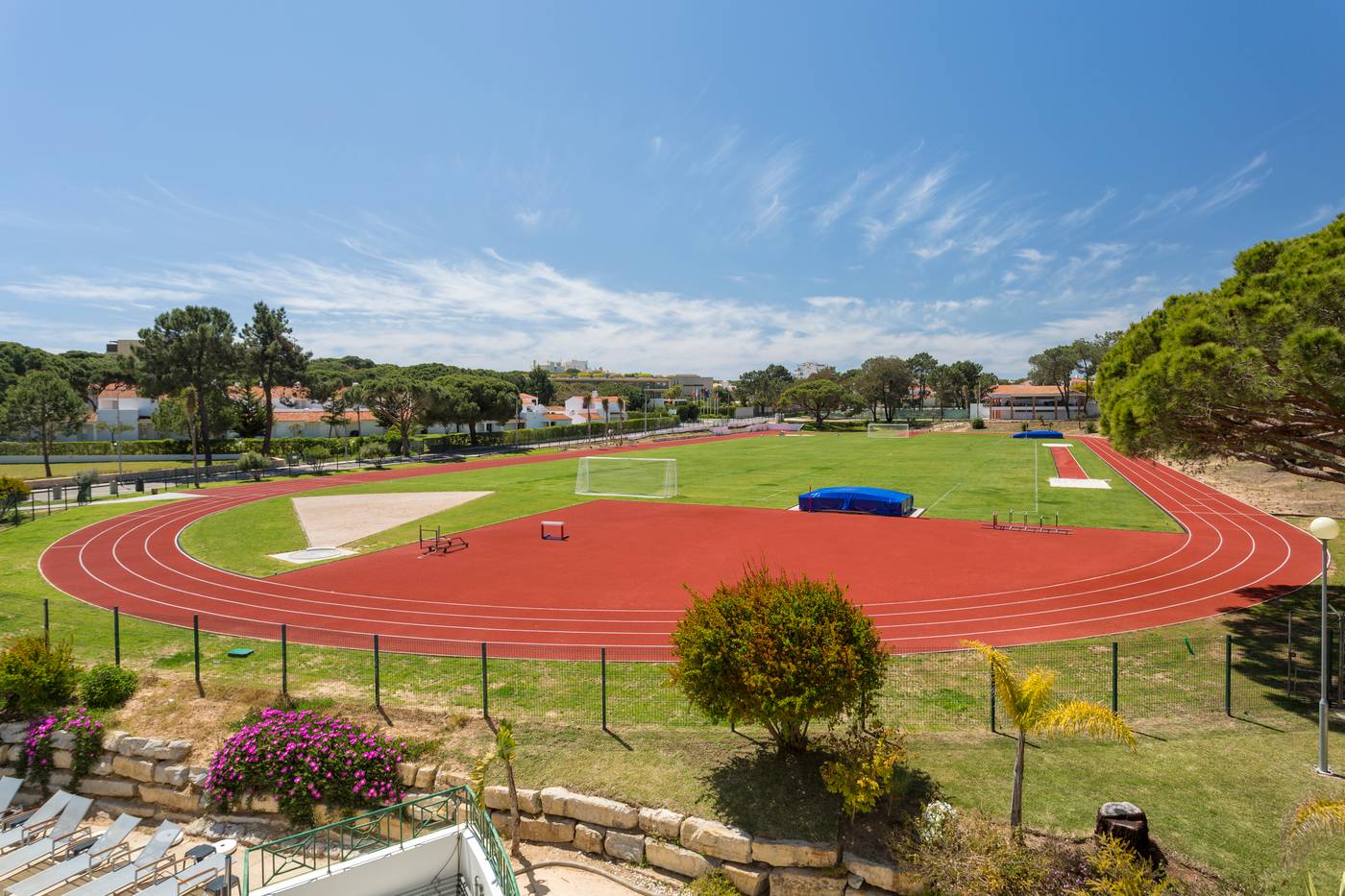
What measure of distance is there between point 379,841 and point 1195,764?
43.5 feet

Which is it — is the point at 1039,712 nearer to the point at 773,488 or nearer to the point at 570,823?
the point at 570,823

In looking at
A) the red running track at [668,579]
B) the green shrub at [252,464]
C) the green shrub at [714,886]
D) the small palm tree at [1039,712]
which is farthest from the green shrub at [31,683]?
the green shrub at [252,464]

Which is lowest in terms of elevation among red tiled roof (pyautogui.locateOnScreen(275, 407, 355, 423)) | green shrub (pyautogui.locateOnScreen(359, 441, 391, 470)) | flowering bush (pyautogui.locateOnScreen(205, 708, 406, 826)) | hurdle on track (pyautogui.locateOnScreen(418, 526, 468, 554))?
flowering bush (pyautogui.locateOnScreen(205, 708, 406, 826))

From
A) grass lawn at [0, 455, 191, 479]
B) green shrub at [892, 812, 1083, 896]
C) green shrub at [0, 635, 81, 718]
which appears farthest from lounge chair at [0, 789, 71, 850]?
grass lawn at [0, 455, 191, 479]

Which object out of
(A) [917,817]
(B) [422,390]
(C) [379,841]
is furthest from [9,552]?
(B) [422,390]

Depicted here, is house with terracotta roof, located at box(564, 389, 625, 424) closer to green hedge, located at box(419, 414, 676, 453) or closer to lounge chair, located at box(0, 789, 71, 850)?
green hedge, located at box(419, 414, 676, 453)

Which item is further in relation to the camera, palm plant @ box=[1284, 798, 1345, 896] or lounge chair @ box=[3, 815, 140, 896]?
lounge chair @ box=[3, 815, 140, 896]

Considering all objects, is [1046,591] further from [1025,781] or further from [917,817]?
[917,817]

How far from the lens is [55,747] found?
13250mm

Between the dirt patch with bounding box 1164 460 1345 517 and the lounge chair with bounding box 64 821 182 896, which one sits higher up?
the dirt patch with bounding box 1164 460 1345 517

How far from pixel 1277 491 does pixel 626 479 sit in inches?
1679

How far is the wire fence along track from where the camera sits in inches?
524

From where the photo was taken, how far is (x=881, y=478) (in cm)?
5272

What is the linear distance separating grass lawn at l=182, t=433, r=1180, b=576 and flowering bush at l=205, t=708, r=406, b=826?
15.5 m
